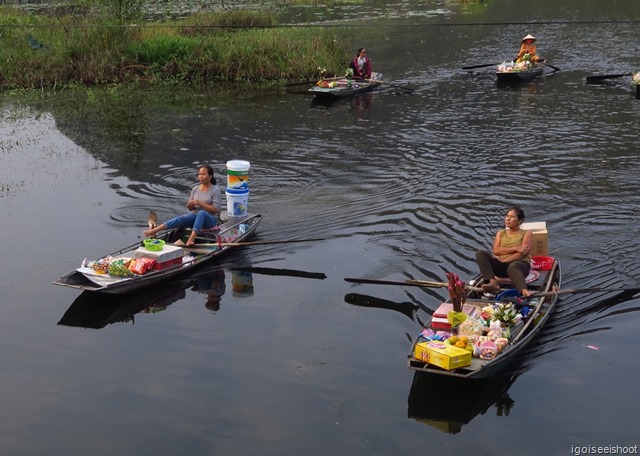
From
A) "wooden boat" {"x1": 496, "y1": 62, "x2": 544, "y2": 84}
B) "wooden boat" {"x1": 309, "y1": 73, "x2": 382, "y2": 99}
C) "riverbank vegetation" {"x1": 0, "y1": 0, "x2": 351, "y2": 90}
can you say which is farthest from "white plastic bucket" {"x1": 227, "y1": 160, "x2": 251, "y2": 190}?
"wooden boat" {"x1": 496, "y1": 62, "x2": 544, "y2": 84}

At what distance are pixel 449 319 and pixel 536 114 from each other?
14574mm

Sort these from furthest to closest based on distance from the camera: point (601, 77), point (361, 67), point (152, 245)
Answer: point (361, 67) → point (601, 77) → point (152, 245)

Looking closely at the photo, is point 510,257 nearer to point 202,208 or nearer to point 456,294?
point 456,294

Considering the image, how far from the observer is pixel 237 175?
14.7 m

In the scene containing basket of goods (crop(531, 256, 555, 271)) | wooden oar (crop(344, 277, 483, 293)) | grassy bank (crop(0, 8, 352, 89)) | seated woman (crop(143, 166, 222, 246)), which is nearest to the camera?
wooden oar (crop(344, 277, 483, 293))

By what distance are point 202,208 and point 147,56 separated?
17.6 m

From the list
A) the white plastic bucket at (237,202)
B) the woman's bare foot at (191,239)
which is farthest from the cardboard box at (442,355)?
the white plastic bucket at (237,202)

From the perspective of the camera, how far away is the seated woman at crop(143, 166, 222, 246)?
13.8 meters

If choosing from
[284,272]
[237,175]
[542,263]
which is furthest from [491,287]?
[237,175]

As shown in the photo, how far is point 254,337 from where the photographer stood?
11398 millimetres

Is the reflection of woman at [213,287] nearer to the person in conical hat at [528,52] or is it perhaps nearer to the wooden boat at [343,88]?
the wooden boat at [343,88]

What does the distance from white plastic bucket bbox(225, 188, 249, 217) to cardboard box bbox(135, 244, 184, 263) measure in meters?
2.01

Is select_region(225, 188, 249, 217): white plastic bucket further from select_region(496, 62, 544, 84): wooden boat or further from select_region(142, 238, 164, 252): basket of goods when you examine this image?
select_region(496, 62, 544, 84): wooden boat

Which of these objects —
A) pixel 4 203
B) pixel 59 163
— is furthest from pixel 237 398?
pixel 59 163
